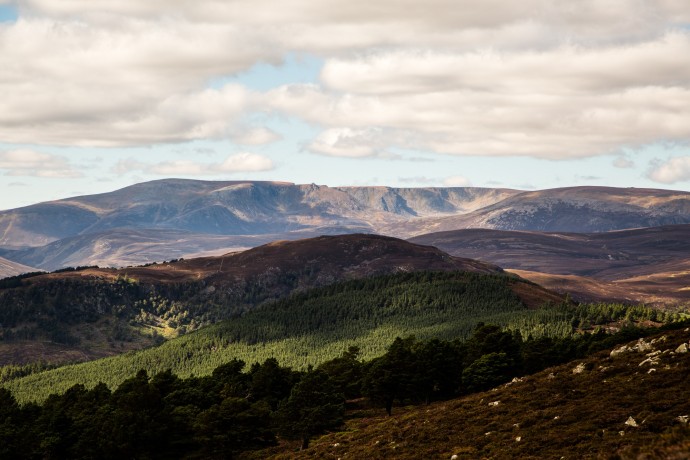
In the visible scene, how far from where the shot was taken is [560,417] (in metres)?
77.0

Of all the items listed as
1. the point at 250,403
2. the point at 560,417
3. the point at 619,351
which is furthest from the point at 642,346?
the point at 250,403

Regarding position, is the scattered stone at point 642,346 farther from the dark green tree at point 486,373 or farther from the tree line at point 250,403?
the dark green tree at point 486,373

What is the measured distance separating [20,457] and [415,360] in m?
73.1

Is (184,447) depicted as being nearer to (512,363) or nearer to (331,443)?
(331,443)

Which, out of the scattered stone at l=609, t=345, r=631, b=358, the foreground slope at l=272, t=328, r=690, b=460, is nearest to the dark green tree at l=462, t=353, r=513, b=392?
the foreground slope at l=272, t=328, r=690, b=460

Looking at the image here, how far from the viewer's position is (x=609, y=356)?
10450 centimetres

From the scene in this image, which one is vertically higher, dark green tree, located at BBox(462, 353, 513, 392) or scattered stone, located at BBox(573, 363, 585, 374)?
scattered stone, located at BBox(573, 363, 585, 374)

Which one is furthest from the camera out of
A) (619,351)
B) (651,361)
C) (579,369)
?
(619,351)

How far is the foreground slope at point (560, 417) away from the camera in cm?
6606

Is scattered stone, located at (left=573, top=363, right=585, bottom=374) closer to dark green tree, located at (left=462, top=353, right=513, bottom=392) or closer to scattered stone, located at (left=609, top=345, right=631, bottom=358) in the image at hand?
scattered stone, located at (left=609, top=345, right=631, bottom=358)

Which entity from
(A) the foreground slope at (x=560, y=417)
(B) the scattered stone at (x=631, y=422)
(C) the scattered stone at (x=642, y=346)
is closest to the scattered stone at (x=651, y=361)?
(A) the foreground slope at (x=560, y=417)

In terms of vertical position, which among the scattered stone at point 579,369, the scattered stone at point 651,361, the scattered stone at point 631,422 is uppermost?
the scattered stone at point 651,361

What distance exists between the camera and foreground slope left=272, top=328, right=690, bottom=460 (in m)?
→ 66.1

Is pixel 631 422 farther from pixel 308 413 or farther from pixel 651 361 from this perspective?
pixel 308 413
